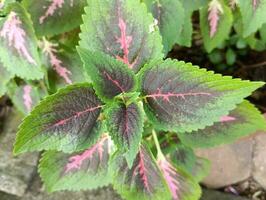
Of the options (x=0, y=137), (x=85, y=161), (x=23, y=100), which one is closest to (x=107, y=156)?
(x=85, y=161)

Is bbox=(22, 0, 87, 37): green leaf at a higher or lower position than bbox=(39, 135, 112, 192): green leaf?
higher

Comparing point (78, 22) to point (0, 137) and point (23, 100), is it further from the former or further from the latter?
point (0, 137)

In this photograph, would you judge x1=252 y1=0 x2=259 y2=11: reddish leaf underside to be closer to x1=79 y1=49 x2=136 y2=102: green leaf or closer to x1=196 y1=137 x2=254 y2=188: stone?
x1=79 y1=49 x2=136 y2=102: green leaf

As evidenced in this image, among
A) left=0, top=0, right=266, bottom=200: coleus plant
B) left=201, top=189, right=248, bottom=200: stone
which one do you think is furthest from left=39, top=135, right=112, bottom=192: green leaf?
left=201, top=189, right=248, bottom=200: stone

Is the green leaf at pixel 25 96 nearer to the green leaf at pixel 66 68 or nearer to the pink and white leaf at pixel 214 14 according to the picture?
the green leaf at pixel 66 68

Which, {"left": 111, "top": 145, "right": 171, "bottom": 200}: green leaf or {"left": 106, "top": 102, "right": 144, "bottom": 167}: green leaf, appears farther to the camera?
{"left": 111, "top": 145, "right": 171, "bottom": 200}: green leaf
